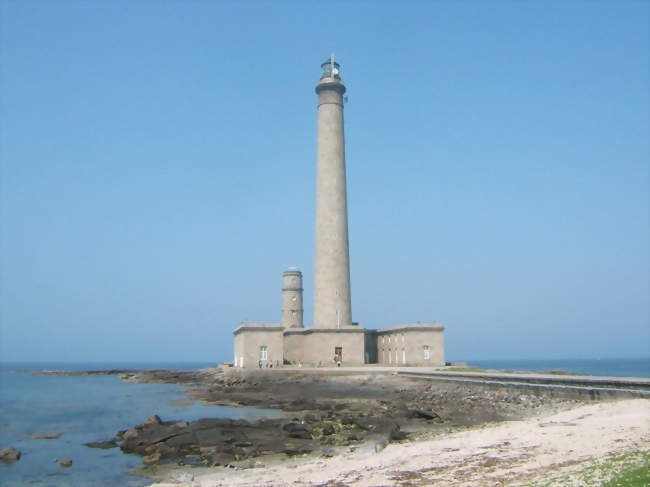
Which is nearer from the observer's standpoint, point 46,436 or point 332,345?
point 46,436

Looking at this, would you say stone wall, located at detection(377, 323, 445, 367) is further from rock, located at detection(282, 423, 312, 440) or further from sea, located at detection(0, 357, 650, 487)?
rock, located at detection(282, 423, 312, 440)

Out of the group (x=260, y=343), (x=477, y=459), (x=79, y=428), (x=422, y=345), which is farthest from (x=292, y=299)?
(x=477, y=459)

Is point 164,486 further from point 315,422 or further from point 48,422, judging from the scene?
point 48,422

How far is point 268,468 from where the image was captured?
16516 mm

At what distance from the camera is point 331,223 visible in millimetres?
51750

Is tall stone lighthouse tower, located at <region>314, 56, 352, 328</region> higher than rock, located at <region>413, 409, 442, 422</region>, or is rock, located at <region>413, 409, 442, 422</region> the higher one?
tall stone lighthouse tower, located at <region>314, 56, 352, 328</region>

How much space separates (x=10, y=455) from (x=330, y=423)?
40.0ft

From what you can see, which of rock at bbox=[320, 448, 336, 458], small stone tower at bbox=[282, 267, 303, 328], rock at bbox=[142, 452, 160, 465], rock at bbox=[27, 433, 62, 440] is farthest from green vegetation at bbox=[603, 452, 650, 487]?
small stone tower at bbox=[282, 267, 303, 328]

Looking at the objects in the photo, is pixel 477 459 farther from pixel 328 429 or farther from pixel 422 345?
pixel 422 345

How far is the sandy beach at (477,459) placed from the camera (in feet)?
41.2

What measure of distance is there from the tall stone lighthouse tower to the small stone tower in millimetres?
9262

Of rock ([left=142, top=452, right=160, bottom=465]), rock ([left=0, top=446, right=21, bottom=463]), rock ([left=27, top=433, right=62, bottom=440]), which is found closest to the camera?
rock ([left=142, top=452, right=160, bottom=465])

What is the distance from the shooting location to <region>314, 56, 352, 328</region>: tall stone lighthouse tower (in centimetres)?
5116

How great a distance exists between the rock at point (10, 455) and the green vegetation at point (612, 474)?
1868cm
